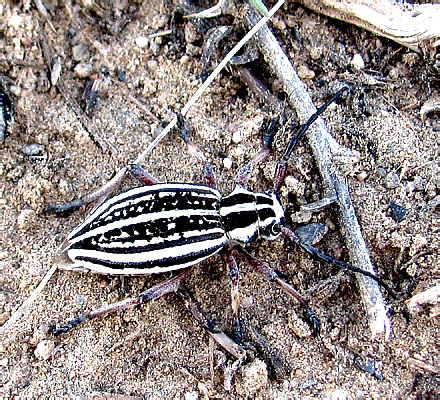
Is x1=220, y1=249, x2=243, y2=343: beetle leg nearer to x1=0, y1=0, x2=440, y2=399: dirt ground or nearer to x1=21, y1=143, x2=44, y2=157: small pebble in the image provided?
x1=0, y1=0, x2=440, y2=399: dirt ground

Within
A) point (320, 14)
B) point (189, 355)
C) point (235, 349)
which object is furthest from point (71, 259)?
point (320, 14)

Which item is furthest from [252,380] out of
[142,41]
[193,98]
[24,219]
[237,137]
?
[142,41]

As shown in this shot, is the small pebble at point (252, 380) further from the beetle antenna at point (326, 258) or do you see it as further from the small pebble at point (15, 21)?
the small pebble at point (15, 21)

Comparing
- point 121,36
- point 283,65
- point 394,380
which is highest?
point 121,36

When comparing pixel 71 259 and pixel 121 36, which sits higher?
pixel 121 36

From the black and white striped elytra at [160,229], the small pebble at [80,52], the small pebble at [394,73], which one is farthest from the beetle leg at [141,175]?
the small pebble at [394,73]

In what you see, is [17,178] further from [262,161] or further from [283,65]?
[283,65]
